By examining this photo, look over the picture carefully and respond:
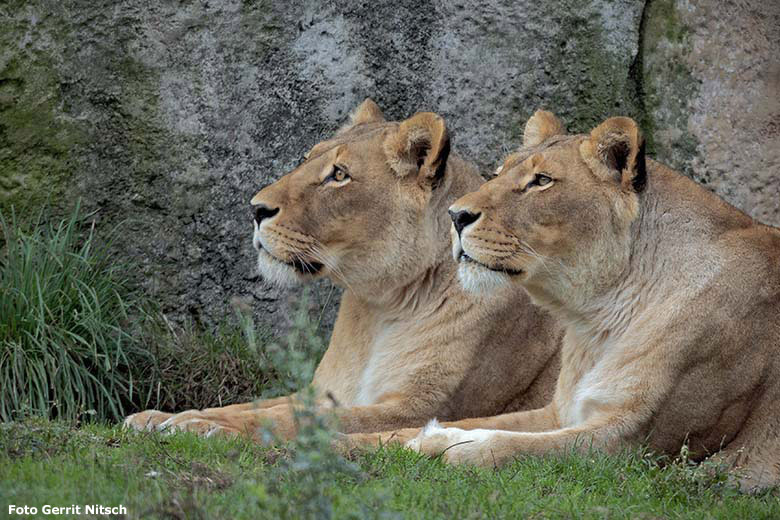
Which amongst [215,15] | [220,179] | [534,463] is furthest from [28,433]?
[215,15]

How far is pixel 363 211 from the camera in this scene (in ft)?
20.2

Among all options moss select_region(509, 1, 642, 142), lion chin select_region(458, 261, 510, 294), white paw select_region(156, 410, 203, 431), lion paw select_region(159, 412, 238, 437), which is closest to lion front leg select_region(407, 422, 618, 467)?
lion chin select_region(458, 261, 510, 294)

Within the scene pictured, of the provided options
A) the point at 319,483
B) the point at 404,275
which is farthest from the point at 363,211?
the point at 319,483

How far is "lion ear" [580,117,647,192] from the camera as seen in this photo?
5469 mm

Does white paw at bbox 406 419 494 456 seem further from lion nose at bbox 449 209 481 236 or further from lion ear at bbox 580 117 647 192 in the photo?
lion ear at bbox 580 117 647 192

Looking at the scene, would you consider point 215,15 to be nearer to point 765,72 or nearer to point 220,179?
point 220,179

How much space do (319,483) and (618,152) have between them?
255 centimetres

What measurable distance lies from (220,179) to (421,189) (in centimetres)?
212

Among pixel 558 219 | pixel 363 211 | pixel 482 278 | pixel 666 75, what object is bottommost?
pixel 482 278

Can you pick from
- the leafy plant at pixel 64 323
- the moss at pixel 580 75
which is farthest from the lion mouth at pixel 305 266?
the moss at pixel 580 75

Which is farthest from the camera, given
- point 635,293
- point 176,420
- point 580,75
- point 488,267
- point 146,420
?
point 580,75

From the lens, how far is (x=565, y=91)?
312 inches

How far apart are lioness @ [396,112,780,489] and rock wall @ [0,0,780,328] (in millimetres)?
2290

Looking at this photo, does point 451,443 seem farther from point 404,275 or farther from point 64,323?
point 64,323
